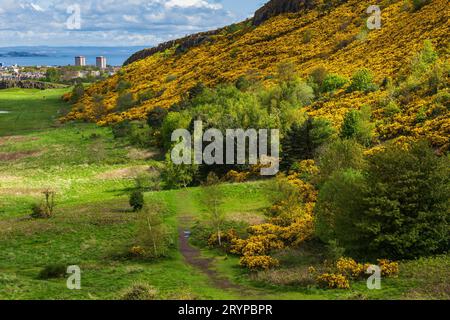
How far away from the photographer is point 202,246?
43250mm

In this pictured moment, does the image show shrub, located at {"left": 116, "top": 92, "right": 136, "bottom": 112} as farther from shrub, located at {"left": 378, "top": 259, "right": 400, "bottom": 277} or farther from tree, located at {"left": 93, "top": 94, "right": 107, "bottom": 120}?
shrub, located at {"left": 378, "top": 259, "right": 400, "bottom": 277}

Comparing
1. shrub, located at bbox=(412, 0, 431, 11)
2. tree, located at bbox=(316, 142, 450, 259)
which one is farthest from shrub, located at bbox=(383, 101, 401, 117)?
shrub, located at bbox=(412, 0, 431, 11)

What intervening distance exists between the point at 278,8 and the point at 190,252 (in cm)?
13836

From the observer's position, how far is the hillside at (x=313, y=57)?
73.2m

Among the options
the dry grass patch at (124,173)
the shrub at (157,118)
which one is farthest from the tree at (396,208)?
the shrub at (157,118)

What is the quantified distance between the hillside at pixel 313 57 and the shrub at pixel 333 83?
4.30 meters

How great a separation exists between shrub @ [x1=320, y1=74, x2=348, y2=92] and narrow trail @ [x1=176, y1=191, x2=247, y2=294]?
43018 mm

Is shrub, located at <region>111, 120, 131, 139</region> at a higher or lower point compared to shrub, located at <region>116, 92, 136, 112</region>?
lower

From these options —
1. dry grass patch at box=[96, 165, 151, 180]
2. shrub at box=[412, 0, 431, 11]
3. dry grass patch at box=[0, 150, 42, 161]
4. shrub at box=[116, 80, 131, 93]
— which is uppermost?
A: shrub at box=[412, 0, 431, 11]

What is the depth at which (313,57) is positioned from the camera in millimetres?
119000

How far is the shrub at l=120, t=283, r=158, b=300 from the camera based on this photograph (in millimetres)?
28172

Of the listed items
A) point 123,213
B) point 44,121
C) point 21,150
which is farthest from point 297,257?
point 44,121

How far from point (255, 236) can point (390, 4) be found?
335 ft

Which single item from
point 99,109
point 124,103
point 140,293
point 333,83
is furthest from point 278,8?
point 140,293
